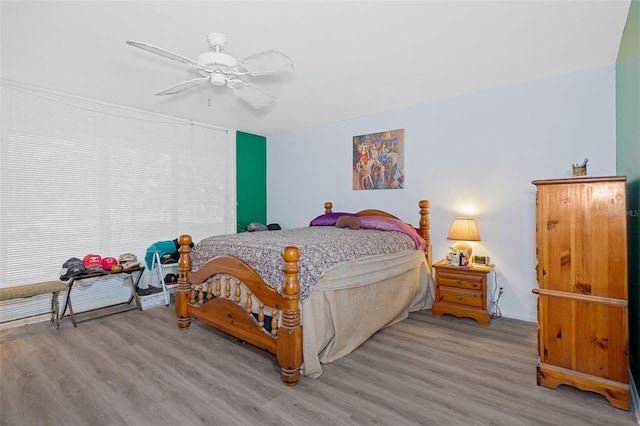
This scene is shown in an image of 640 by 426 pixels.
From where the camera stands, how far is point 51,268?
12.0 ft

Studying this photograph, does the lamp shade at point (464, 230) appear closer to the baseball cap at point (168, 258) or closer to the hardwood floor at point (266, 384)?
the hardwood floor at point (266, 384)

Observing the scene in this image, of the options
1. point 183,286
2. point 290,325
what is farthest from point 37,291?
point 290,325

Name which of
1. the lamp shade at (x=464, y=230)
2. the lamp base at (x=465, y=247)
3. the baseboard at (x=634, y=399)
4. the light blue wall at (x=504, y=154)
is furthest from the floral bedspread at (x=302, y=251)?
the baseboard at (x=634, y=399)

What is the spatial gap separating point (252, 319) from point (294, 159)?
3.58m

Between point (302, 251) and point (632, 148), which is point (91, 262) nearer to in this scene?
point (302, 251)

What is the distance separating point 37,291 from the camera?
3.23 m

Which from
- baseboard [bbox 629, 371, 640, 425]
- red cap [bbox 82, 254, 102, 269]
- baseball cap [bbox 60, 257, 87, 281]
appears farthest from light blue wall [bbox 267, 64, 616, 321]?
baseball cap [bbox 60, 257, 87, 281]

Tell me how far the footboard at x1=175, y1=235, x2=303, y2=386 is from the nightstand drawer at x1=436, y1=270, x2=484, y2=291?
201cm

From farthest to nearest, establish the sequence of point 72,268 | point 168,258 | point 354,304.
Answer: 1. point 168,258
2. point 72,268
3. point 354,304

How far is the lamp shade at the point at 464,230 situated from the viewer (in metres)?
3.54

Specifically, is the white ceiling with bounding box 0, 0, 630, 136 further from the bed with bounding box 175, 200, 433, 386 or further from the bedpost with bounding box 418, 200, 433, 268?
the bed with bounding box 175, 200, 433, 386

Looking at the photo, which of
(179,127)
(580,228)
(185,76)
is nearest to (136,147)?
(179,127)

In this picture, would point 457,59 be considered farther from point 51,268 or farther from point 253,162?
point 51,268

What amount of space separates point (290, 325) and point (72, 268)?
2744mm
